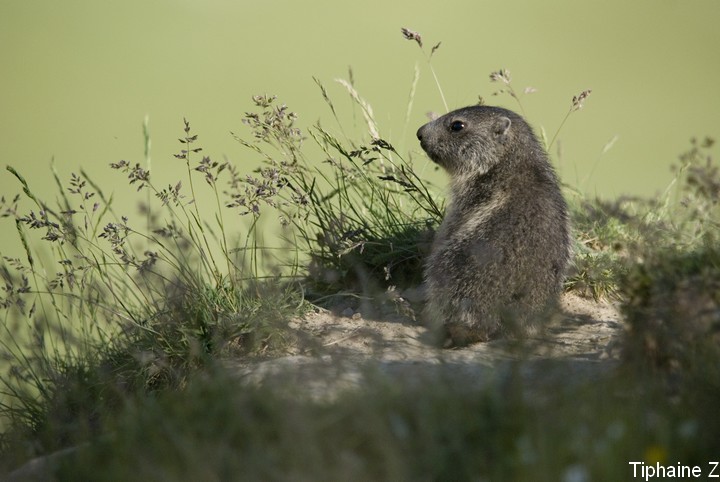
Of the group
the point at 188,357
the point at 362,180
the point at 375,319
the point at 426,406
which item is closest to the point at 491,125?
the point at 362,180

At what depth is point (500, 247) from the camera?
5816 mm

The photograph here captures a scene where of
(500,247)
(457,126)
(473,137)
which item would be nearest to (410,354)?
(500,247)

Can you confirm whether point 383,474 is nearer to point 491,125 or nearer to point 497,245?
point 497,245

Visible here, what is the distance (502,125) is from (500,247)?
1.47 meters

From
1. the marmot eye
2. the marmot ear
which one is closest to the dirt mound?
the marmot ear

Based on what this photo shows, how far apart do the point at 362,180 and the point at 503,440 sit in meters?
3.92

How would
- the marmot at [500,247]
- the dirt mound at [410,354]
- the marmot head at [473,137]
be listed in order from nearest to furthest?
the dirt mound at [410,354]
the marmot at [500,247]
the marmot head at [473,137]

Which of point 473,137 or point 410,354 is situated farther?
point 473,137

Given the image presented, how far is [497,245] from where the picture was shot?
5828 mm

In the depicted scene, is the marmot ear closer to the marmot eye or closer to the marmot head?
the marmot head

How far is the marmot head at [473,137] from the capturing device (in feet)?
22.5

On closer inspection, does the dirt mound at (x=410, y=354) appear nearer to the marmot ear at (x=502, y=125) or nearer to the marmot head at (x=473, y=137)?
the marmot head at (x=473, y=137)

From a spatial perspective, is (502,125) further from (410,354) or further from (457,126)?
(410,354)

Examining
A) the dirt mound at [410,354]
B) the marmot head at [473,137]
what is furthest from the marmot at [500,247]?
the dirt mound at [410,354]
